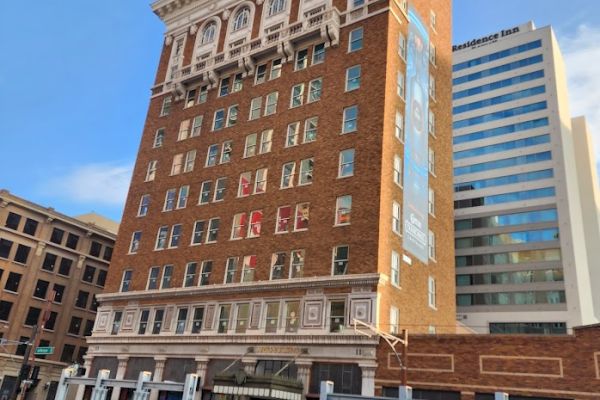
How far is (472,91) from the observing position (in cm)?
8856

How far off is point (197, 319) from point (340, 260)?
13.0 metres

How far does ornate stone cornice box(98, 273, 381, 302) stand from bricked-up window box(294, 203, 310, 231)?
4.07 meters

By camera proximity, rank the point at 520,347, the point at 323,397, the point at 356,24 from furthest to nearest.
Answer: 1. the point at 356,24
2. the point at 520,347
3. the point at 323,397

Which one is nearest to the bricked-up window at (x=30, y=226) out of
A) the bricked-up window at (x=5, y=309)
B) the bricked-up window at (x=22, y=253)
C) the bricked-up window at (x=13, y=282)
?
the bricked-up window at (x=22, y=253)

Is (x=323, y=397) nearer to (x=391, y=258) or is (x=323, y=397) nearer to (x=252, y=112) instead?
(x=391, y=258)

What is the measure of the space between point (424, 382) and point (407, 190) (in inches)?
568

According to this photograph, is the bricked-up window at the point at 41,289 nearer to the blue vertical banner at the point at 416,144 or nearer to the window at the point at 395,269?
the window at the point at 395,269

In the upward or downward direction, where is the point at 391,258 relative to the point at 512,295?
downward

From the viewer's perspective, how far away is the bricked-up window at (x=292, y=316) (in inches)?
1438

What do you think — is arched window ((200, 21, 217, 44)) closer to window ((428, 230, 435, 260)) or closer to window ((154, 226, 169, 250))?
window ((154, 226, 169, 250))

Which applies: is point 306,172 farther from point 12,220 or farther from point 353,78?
point 12,220

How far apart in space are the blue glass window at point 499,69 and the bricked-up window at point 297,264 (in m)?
62.0

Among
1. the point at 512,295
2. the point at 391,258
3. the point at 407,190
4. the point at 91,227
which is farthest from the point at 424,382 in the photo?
the point at 91,227

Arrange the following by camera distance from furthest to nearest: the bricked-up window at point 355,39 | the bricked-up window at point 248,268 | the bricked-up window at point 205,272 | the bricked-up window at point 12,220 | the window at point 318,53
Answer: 1. the bricked-up window at point 12,220
2. the window at point 318,53
3. the bricked-up window at point 355,39
4. the bricked-up window at point 205,272
5. the bricked-up window at point 248,268
